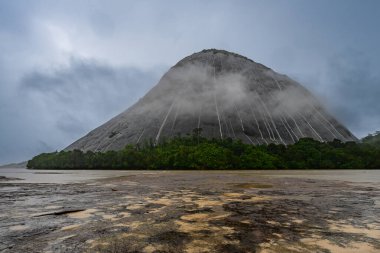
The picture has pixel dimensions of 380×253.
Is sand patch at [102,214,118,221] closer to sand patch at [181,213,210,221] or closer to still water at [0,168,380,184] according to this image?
sand patch at [181,213,210,221]

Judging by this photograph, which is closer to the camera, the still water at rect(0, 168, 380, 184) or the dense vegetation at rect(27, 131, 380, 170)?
the still water at rect(0, 168, 380, 184)

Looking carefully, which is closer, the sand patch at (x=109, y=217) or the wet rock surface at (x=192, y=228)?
the wet rock surface at (x=192, y=228)

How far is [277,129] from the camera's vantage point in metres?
185

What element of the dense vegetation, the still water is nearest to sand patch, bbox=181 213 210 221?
the still water

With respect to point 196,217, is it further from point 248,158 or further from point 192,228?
point 248,158

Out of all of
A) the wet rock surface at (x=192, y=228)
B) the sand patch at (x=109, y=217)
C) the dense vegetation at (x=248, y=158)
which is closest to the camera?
the wet rock surface at (x=192, y=228)

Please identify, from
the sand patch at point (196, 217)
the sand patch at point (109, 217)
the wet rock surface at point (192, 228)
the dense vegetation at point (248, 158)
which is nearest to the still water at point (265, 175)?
the wet rock surface at point (192, 228)

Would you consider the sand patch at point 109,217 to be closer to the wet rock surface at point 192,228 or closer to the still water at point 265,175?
the wet rock surface at point 192,228

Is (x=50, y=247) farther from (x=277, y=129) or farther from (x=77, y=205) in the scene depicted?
(x=277, y=129)

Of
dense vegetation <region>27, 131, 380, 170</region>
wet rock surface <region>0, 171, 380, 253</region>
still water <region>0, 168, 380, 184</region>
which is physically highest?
dense vegetation <region>27, 131, 380, 170</region>

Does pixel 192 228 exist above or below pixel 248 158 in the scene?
below

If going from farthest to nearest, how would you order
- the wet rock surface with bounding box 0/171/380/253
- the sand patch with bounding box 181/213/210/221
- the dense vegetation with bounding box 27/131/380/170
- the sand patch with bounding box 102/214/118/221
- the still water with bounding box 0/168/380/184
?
the dense vegetation with bounding box 27/131/380/170 < the still water with bounding box 0/168/380/184 < the sand patch with bounding box 102/214/118/221 < the sand patch with bounding box 181/213/210/221 < the wet rock surface with bounding box 0/171/380/253

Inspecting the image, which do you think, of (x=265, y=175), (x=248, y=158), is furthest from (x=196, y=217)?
(x=248, y=158)

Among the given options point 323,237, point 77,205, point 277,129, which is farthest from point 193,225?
point 277,129
